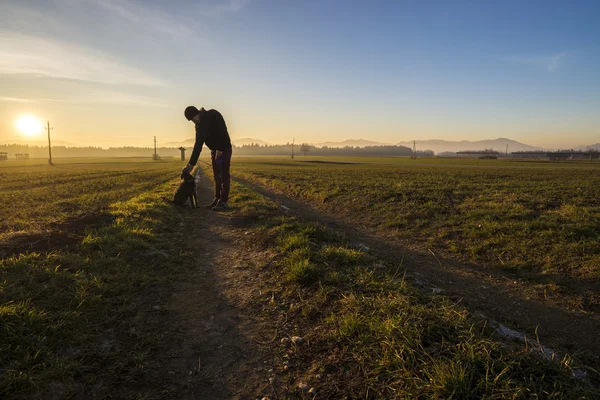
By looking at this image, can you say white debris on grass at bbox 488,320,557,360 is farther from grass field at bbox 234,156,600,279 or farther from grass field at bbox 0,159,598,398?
grass field at bbox 234,156,600,279

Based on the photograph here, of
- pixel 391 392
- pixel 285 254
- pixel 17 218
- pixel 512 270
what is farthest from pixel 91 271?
pixel 512 270

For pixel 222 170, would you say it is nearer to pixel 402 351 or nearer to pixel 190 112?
pixel 190 112

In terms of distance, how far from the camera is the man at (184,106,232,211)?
8703 mm

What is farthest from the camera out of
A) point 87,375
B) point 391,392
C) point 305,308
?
point 305,308

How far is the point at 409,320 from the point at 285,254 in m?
2.79

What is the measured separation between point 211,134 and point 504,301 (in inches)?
341

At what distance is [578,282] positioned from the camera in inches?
195

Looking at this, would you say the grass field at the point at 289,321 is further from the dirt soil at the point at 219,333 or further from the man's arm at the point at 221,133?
the man's arm at the point at 221,133

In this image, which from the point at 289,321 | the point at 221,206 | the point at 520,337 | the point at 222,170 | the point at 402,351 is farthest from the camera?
the point at 221,206

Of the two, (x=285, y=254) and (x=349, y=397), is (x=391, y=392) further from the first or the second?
(x=285, y=254)

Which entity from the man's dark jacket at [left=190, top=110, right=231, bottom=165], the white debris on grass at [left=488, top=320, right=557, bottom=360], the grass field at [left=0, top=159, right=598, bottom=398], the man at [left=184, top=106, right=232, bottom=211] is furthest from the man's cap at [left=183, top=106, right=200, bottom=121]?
the white debris on grass at [left=488, top=320, right=557, bottom=360]

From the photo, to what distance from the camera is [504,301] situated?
14.6 ft

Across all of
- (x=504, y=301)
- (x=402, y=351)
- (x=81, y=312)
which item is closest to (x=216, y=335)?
(x=81, y=312)

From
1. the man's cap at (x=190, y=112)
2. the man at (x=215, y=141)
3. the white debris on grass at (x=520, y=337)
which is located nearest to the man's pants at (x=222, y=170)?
the man at (x=215, y=141)
